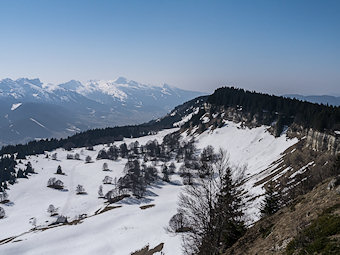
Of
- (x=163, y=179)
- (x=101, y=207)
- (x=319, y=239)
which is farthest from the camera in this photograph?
(x=163, y=179)

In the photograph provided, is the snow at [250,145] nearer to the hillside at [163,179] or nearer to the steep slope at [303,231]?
the hillside at [163,179]

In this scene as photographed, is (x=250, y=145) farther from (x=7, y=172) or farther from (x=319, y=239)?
(x=7, y=172)

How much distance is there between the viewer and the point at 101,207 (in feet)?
351

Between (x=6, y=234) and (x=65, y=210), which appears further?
(x=65, y=210)

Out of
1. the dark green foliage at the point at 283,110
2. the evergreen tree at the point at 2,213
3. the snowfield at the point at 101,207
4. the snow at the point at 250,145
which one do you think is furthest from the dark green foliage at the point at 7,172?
the dark green foliage at the point at 283,110

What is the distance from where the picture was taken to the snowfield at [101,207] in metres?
65.5

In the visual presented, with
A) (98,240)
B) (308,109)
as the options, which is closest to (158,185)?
(98,240)

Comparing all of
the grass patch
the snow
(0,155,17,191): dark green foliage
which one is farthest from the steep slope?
(0,155,17,191): dark green foliage

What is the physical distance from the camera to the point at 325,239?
45.8 feet

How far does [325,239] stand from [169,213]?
67.1m

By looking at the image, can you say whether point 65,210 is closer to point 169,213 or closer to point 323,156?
point 169,213

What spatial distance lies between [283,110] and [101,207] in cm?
9876

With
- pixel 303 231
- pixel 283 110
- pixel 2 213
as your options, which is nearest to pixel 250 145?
pixel 283 110

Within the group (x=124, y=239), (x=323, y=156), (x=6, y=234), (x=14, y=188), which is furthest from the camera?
(x=14, y=188)
